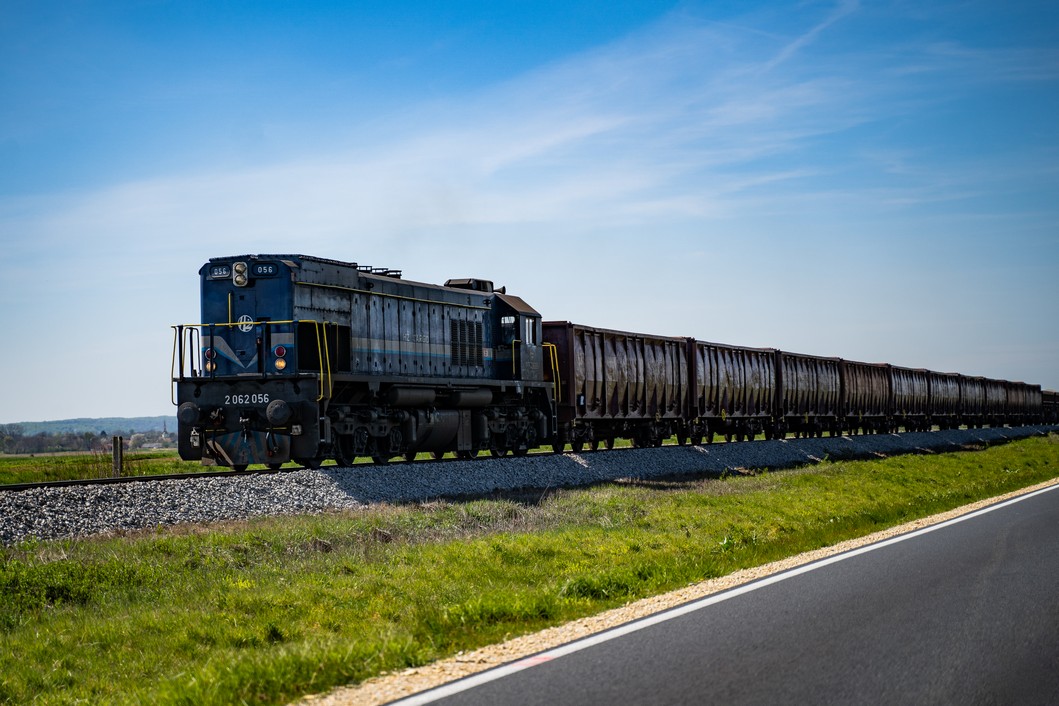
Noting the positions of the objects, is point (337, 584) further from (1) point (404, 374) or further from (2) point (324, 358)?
(1) point (404, 374)

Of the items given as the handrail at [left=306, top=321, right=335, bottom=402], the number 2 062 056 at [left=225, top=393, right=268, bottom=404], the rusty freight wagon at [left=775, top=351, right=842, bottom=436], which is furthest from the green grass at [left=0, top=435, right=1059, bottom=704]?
the rusty freight wagon at [left=775, top=351, right=842, bottom=436]

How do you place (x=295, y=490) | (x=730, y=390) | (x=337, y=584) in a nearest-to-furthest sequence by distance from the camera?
(x=337, y=584) < (x=295, y=490) < (x=730, y=390)

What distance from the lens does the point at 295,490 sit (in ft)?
57.6

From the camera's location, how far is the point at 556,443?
28734 mm

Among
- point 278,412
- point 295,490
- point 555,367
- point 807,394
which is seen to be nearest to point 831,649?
point 295,490

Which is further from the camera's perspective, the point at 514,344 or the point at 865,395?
the point at 865,395

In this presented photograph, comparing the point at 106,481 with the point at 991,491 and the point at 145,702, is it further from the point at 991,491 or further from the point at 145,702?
the point at 991,491

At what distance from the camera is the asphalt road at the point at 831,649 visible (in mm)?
5730

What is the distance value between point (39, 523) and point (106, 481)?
417 centimetres

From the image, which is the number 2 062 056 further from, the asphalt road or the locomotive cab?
the asphalt road

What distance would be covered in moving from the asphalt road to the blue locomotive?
12167mm

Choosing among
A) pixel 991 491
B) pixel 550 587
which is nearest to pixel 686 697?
pixel 550 587

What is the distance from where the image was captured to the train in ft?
64.4

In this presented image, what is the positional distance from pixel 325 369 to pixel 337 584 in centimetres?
1006
